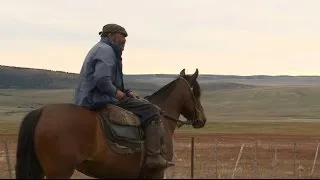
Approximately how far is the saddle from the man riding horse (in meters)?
0.09

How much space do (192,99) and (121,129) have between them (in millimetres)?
2006

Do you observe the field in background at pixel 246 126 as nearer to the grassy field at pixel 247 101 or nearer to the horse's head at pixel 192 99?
the grassy field at pixel 247 101

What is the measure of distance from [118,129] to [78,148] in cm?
87

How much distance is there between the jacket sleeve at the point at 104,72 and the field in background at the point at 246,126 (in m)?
10.8

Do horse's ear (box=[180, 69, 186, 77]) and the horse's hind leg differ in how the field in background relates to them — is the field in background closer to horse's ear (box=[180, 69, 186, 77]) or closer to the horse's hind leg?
horse's ear (box=[180, 69, 186, 77])

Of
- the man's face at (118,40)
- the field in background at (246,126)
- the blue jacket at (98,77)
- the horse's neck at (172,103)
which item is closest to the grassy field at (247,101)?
the field in background at (246,126)

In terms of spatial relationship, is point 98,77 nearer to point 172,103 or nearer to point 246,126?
point 172,103

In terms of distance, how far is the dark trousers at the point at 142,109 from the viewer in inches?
356

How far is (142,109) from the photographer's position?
9086 mm

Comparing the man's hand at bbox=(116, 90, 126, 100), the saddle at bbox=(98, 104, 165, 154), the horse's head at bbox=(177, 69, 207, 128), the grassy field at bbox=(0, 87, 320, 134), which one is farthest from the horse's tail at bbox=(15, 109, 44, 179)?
the grassy field at bbox=(0, 87, 320, 134)

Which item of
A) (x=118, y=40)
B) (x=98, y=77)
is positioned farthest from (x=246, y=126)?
(x=98, y=77)

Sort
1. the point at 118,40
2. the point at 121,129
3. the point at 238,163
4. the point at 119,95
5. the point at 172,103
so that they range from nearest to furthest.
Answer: the point at 121,129 → the point at 119,95 → the point at 118,40 → the point at 172,103 → the point at 238,163

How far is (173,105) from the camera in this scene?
1023cm

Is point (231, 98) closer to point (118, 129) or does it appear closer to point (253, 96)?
point (253, 96)
